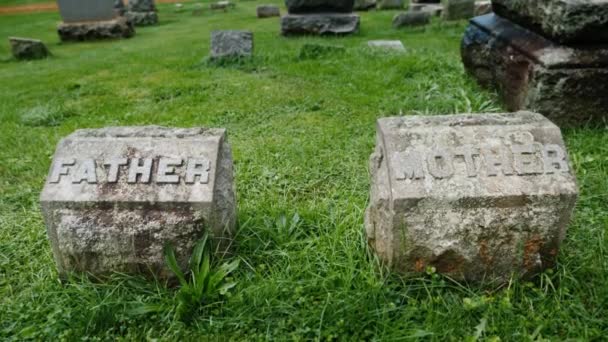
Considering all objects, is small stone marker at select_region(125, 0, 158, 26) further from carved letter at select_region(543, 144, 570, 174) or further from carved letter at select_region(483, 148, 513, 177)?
carved letter at select_region(543, 144, 570, 174)

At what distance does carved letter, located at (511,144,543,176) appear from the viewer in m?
2.02

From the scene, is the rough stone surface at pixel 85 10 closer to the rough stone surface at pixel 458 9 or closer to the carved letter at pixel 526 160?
the rough stone surface at pixel 458 9

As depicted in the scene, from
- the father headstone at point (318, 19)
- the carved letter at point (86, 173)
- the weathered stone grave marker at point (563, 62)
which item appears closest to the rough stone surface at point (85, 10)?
the father headstone at point (318, 19)

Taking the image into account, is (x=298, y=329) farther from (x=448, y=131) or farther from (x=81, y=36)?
(x=81, y=36)

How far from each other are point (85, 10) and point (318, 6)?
609cm

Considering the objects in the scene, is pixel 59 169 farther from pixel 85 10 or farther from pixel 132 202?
pixel 85 10

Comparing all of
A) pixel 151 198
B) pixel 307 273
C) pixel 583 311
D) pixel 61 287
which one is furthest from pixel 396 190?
pixel 61 287

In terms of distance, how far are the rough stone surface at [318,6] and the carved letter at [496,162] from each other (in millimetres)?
7312

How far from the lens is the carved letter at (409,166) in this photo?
2.02 metres

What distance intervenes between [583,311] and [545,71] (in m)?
2.10

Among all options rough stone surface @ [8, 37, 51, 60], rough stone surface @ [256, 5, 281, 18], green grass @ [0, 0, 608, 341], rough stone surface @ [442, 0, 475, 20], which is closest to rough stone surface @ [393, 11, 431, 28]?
rough stone surface @ [442, 0, 475, 20]

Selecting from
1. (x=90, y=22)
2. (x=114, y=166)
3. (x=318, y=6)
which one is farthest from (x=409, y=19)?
(x=114, y=166)

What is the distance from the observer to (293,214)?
107 inches

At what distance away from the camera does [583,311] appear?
1.97 meters
